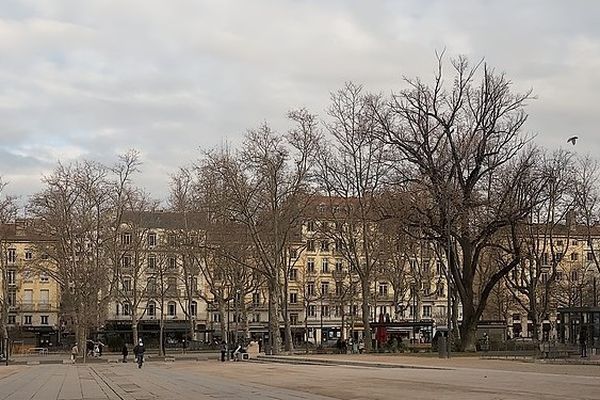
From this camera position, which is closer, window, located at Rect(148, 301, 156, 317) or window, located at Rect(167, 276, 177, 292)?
window, located at Rect(167, 276, 177, 292)

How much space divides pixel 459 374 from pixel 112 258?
50.6 metres

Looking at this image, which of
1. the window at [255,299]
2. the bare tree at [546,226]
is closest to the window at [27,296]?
the window at [255,299]

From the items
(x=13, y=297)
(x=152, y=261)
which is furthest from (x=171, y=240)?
(x=13, y=297)

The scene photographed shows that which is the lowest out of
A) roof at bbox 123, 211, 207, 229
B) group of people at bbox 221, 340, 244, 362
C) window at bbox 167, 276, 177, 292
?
group of people at bbox 221, 340, 244, 362

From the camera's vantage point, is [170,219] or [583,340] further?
[170,219]

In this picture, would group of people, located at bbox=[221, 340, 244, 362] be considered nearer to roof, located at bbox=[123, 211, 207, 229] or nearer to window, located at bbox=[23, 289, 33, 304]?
roof, located at bbox=[123, 211, 207, 229]

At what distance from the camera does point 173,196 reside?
85.4 meters

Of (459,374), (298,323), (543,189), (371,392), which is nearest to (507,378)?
(459,374)

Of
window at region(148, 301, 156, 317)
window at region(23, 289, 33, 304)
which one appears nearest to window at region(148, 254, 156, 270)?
window at region(148, 301, 156, 317)

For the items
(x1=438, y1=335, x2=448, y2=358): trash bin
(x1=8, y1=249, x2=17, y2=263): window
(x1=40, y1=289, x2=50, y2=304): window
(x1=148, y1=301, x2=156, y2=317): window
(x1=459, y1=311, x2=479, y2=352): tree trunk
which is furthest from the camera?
(x1=40, y1=289, x2=50, y2=304): window

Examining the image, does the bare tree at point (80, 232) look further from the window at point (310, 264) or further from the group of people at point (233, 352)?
the window at point (310, 264)

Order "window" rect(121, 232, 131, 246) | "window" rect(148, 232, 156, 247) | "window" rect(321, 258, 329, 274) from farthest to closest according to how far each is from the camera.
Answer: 1. "window" rect(321, 258, 329, 274)
2. "window" rect(148, 232, 156, 247)
3. "window" rect(121, 232, 131, 246)

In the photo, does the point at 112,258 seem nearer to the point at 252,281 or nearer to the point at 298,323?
the point at 252,281

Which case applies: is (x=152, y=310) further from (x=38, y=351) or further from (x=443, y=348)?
(x=443, y=348)
